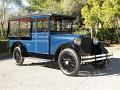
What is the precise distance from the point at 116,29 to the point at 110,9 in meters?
4.59

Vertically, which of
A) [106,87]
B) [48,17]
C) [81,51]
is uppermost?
[48,17]

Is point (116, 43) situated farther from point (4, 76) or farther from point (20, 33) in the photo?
point (4, 76)

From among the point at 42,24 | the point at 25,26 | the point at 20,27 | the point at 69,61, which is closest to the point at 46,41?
the point at 42,24

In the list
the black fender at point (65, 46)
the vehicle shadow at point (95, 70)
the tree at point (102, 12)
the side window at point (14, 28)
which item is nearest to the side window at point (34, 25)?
the side window at point (14, 28)

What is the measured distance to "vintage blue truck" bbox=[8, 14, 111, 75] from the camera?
396 inches

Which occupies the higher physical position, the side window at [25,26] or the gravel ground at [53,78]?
the side window at [25,26]

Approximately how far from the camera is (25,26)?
12172 millimetres

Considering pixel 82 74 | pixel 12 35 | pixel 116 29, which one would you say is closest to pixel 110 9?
pixel 116 29

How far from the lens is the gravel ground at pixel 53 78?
846 cm

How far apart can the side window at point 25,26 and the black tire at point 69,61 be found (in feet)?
7.48

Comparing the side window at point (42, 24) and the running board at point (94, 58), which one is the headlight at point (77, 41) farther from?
the side window at point (42, 24)

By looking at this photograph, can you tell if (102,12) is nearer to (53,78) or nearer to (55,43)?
(55,43)

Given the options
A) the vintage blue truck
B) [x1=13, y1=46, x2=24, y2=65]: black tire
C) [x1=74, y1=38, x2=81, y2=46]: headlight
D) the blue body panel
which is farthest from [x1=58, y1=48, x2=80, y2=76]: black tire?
[x1=13, y1=46, x2=24, y2=65]: black tire

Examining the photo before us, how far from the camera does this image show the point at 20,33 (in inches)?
490
